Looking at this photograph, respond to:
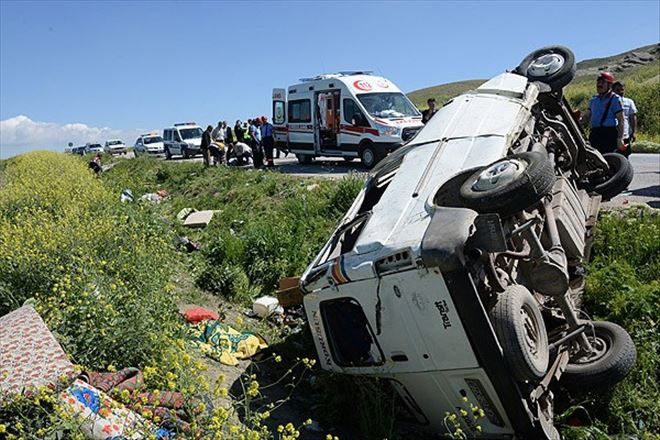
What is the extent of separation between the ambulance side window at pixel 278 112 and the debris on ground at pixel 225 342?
1307 centimetres

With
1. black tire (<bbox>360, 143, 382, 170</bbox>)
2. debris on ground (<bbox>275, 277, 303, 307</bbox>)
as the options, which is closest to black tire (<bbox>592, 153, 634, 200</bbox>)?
debris on ground (<bbox>275, 277, 303, 307</bbox>)

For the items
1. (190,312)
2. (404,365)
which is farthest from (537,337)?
(190,312)

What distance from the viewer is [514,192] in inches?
145

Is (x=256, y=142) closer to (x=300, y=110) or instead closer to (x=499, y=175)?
(x=300, y=110)

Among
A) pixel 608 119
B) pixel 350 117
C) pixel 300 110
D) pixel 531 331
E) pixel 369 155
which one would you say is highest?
→ pixel 300 110

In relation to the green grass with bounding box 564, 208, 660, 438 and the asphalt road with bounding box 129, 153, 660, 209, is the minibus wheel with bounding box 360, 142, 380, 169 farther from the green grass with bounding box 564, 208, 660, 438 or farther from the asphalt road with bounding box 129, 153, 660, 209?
the green grass with bounding box 564, 208, 660, 438

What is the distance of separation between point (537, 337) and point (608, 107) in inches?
200

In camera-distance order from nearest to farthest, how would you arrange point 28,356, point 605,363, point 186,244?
point 28,356
point 605,363
point 186,244

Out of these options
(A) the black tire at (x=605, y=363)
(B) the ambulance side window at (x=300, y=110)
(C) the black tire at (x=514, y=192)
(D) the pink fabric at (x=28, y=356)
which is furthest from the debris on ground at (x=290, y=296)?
(B) the ambulance side window at (x=300, y=110)

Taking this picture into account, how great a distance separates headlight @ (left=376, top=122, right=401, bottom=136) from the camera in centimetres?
1399

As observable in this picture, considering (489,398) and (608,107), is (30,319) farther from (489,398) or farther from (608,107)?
(608,107)

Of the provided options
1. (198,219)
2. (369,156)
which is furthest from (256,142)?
(198,219)

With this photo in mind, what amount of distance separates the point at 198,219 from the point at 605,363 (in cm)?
755

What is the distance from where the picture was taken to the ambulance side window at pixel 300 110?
16672mm
